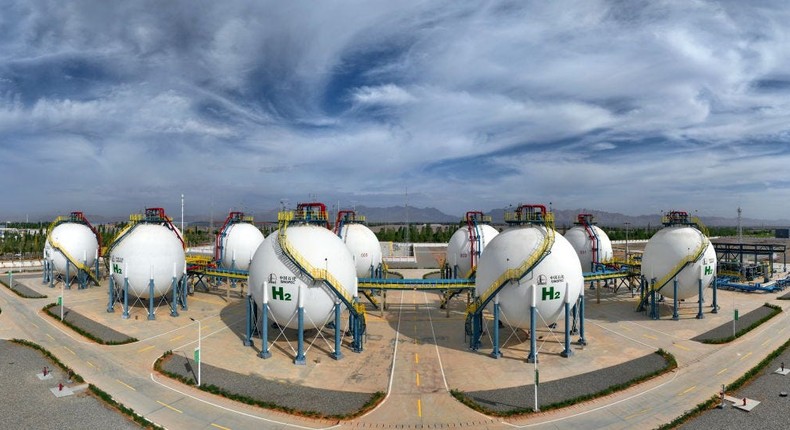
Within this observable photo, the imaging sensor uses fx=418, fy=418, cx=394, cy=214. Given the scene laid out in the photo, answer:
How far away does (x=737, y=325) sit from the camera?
41.5 metres

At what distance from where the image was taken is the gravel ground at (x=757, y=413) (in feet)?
73.3

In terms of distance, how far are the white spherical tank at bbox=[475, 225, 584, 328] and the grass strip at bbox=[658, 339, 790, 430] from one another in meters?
10.3

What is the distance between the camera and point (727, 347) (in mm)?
35125

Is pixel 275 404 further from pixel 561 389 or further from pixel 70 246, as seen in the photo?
pixel 70 246

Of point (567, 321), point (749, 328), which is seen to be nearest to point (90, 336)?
point (567, 321)

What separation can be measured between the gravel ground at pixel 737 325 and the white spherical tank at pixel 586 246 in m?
16.1

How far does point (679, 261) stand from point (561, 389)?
2700 cm

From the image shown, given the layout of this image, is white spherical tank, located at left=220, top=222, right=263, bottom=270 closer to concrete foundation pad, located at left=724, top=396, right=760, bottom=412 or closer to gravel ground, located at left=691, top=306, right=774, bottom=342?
concrete foundation pad, located at left=724, top=396, right=760, bottom=412

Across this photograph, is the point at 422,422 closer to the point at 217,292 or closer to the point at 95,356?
the point at 95,356

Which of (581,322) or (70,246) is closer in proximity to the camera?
(581,322)

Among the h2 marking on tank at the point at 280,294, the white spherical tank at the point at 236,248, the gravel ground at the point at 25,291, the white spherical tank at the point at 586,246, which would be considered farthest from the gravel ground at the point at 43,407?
the white spherical tank at the point at 586,246

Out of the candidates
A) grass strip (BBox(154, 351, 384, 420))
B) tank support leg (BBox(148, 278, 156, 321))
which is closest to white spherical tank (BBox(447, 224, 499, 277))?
grass strip (BBox(154, 351, 384, 420))

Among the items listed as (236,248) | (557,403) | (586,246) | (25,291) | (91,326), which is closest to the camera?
(557,403)

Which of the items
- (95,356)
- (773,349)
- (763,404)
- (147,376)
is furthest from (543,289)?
(95,356)
